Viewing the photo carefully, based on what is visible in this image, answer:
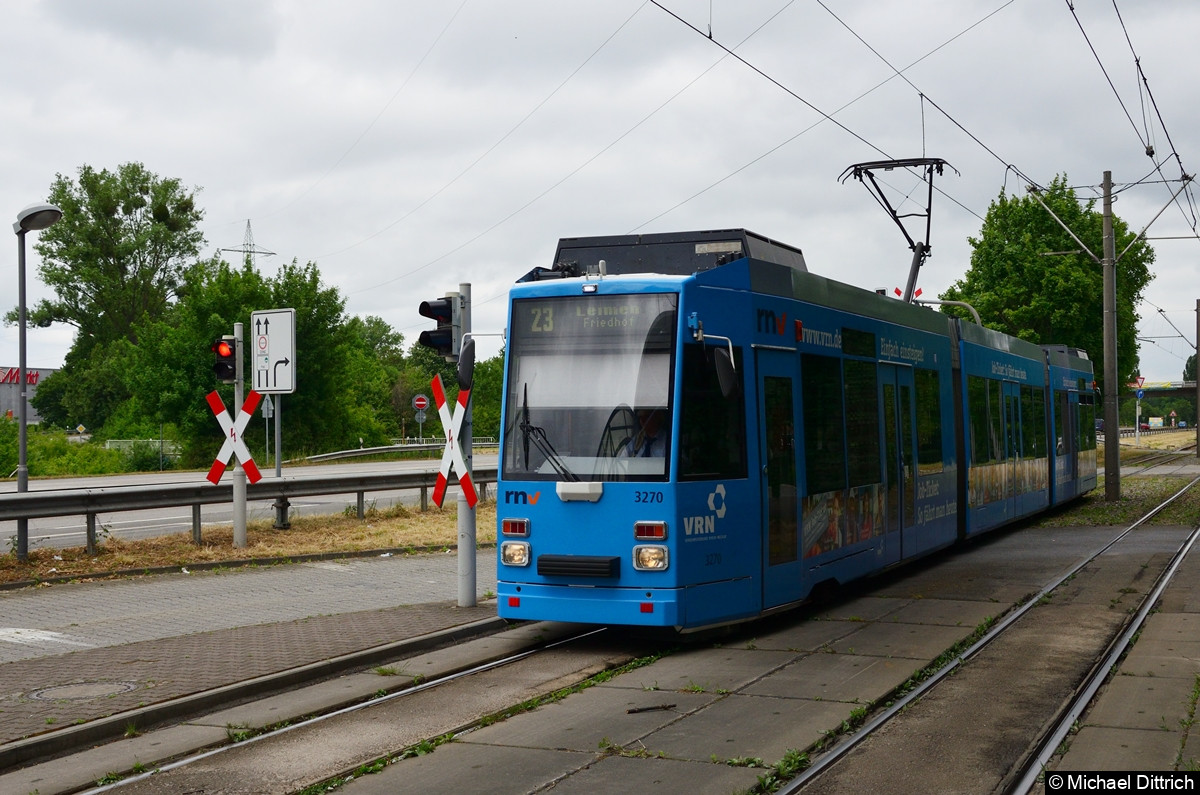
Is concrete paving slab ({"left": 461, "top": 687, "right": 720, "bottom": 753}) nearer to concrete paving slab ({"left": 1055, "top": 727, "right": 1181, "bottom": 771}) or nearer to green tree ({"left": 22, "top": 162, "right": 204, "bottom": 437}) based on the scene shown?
concrete paving slab ({"left": 1055, "top": 727, "right": 1181, "bottom": 771})

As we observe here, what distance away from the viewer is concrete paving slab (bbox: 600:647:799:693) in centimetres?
813

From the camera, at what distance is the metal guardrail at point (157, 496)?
44.8 ft

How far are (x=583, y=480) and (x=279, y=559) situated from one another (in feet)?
24.5

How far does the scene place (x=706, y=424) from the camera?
9273 millimetres

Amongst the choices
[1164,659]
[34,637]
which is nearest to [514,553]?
[34,637]

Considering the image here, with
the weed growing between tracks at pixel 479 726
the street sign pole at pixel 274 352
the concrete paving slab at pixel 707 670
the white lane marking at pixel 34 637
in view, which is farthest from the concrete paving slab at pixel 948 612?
the street sign pole at pixel 274 352

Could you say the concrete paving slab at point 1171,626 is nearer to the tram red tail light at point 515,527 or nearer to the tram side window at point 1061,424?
the tram red tail light at point 515,527

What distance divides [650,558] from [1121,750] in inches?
144

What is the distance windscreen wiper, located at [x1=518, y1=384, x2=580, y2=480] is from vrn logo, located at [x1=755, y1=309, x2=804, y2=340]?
2.03m

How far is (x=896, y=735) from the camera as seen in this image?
265 inches

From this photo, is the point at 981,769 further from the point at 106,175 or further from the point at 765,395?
the point at 106,175

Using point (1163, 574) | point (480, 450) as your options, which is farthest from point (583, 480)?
point (480, 450)

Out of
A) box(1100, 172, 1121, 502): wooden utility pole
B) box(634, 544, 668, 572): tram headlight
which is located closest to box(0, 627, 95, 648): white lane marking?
box(634, 544, 668, 572): tram headlight

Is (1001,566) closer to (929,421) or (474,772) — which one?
(929,421)
